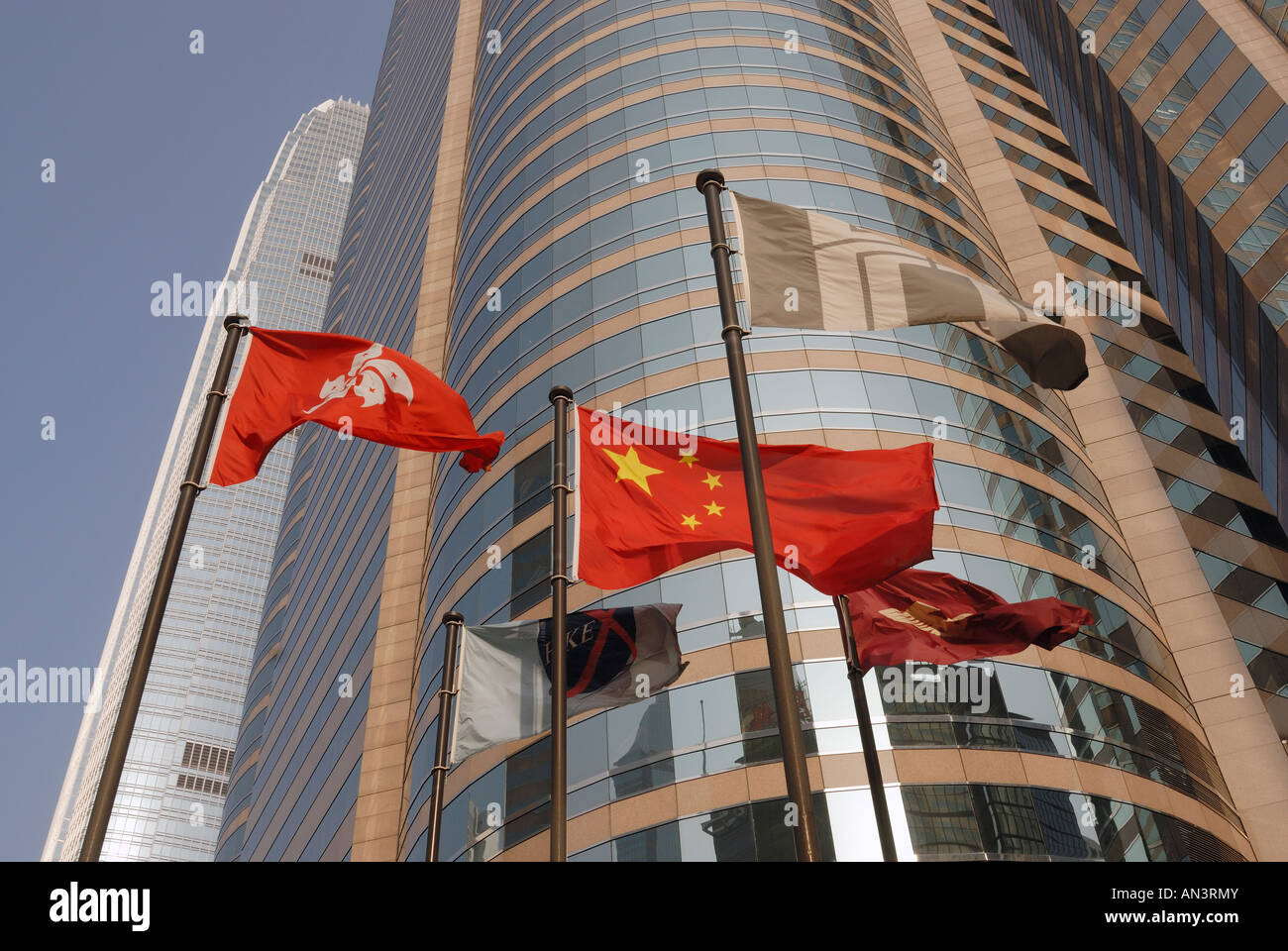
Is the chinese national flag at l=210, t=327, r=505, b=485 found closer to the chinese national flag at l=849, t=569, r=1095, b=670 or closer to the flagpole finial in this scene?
the flagpole finial

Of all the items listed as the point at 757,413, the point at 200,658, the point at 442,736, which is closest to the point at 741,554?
the point at 757,413

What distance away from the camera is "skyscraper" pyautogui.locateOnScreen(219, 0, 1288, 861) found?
926 inches

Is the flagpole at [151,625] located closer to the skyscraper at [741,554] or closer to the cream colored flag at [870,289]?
the cream colored flag at [870,289]

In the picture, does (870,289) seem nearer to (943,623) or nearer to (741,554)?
(943,623)

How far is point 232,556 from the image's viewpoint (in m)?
162

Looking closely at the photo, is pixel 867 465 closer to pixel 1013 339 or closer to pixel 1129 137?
pixel 1013 339

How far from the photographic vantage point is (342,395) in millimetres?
13586

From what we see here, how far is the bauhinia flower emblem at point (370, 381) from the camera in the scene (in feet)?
44.7

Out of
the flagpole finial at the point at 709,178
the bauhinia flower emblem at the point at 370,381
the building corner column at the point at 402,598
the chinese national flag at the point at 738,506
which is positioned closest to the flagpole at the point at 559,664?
the chinese national flag at the point at 738,506

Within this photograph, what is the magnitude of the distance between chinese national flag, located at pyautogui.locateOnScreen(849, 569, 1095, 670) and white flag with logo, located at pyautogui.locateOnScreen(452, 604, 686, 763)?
294 centimetres

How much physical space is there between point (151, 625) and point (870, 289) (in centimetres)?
803

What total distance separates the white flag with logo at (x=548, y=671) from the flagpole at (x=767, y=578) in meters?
4.02
